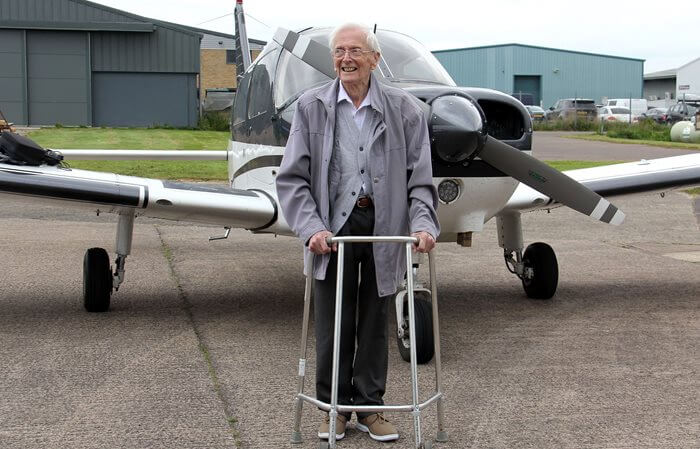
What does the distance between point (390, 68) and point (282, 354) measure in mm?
2231

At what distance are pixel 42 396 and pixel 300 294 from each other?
144 inches

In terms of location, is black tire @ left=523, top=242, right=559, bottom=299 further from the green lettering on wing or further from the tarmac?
the green lettering on wing

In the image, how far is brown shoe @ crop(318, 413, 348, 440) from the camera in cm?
449

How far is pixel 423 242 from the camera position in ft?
14.1

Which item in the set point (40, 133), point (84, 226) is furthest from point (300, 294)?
point (40, 133)

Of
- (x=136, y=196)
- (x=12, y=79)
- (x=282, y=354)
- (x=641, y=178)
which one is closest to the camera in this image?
(x=282, y=354)

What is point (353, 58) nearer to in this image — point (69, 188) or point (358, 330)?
point (358, 330)

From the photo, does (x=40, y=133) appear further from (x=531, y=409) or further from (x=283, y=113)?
(x=531, y=409)

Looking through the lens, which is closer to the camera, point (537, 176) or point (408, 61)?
point (537, 176)

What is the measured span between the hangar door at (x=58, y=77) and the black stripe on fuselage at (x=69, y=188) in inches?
1552

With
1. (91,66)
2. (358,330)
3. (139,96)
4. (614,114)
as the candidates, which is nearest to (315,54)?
(358,330)

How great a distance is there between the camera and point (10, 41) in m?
44.1

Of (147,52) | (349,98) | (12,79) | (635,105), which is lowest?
(349,98)

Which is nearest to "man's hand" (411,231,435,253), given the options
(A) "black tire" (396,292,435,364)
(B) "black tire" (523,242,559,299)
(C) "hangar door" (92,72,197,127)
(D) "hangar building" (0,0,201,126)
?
(A) "black tire" (396,292,435,364)
